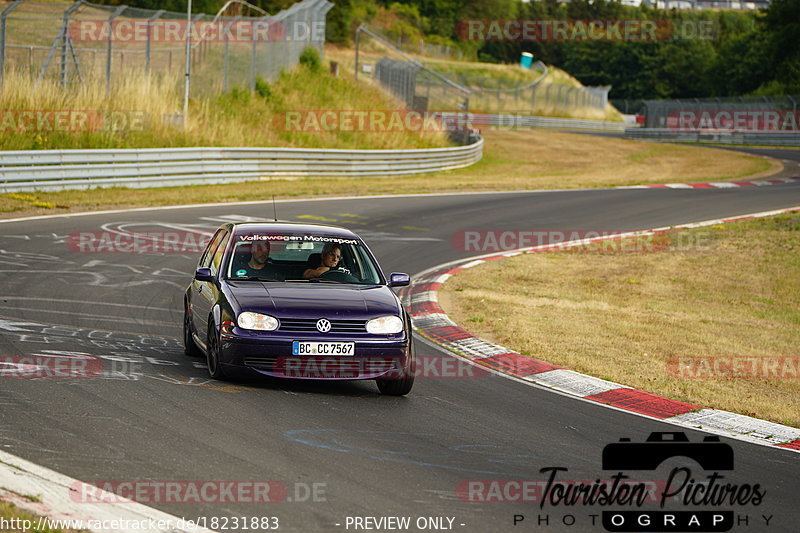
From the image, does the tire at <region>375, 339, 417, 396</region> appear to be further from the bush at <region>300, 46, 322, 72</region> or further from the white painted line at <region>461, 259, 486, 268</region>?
the bush at <region>300, 46, 322, 72</region>

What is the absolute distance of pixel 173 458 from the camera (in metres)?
6.22

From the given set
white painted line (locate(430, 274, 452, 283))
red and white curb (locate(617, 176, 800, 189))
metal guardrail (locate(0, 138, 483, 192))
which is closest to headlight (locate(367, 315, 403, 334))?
white painted line (locate(430, 274, 452, 283))

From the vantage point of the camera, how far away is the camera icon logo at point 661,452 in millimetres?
6902

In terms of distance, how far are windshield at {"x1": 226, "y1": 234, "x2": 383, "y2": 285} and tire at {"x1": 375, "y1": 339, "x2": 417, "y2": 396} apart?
108 centimetres

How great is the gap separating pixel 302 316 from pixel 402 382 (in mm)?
1046

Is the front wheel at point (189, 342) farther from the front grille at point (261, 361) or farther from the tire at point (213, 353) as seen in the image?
the front grille at point (261, 361)

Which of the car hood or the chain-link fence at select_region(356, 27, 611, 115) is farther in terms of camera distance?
the chain-link fence at select_region(356, 27, 611, 115)

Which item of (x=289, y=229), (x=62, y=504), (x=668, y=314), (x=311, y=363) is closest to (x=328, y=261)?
(x=289, y=229)

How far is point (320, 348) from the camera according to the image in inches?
316

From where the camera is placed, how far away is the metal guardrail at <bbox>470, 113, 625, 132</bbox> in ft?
227

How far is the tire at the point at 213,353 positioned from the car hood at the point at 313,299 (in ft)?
1.16

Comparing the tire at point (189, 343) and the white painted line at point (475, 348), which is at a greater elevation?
the tire at point (189, 343)

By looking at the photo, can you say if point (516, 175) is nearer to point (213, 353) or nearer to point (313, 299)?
point (313, 299)

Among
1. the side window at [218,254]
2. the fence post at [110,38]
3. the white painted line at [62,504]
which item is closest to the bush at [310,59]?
the fence post at [110,38]
